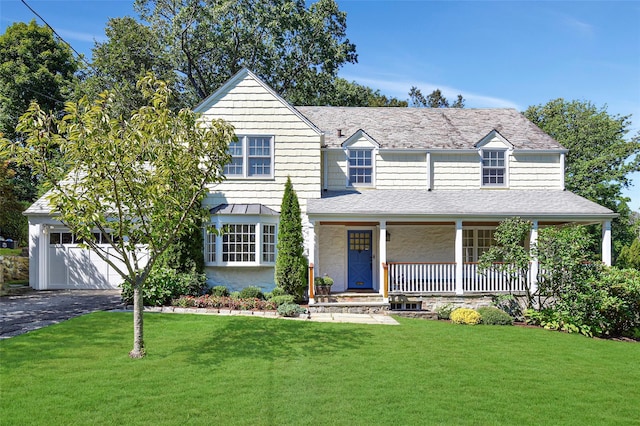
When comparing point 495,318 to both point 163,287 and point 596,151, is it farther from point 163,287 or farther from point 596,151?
point 596,151

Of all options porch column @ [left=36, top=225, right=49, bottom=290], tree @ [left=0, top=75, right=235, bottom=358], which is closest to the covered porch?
tree @ [left=0, top=75, right=235, bottom=358]

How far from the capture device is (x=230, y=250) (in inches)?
615

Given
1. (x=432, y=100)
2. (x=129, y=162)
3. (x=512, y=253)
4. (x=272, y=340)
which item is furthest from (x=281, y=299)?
(x=432, y=100)

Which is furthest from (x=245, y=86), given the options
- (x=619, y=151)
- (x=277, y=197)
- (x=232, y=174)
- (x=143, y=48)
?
(x=619, y=151)

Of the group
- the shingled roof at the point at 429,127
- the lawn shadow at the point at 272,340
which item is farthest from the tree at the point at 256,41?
the lawn shadow at the point at 272,340

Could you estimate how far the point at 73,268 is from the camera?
56.2 feet

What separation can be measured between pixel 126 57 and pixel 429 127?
20144mm

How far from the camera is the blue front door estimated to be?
55.2ft

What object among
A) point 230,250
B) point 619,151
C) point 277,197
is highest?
point 619,151

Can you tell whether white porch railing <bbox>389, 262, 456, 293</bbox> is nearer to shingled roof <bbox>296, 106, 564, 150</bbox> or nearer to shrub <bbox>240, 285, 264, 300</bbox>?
shrub <bbox>240, 285, 264, 300</bbox>

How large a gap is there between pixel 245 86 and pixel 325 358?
11.5 meters

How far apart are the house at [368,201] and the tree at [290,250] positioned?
0.48 m

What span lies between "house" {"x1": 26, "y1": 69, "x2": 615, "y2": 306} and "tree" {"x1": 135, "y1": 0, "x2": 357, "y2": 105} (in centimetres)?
1169

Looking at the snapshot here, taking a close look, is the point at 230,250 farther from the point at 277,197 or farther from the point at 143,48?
the point at 143,48
